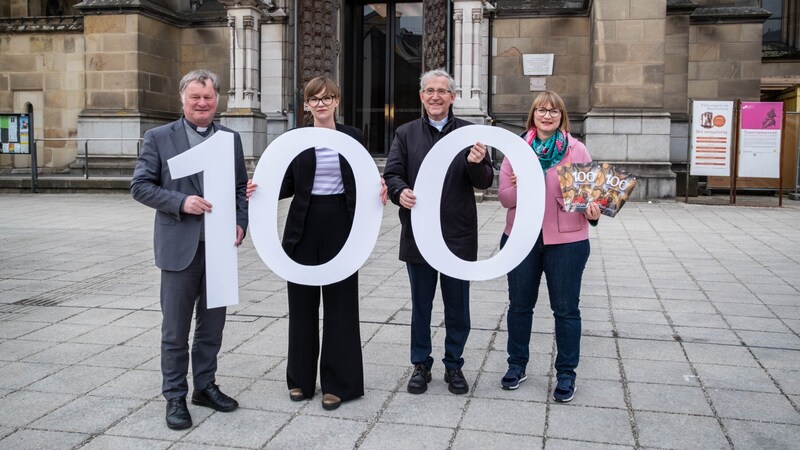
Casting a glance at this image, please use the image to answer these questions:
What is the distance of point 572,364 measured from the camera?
4664 millimetres

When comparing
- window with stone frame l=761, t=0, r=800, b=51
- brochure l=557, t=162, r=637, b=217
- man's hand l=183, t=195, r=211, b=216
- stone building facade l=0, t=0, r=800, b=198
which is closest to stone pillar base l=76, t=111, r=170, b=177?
stone building facade l=0, t=0, r=800, b=198

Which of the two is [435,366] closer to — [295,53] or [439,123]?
[439,123]

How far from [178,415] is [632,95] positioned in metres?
14.6

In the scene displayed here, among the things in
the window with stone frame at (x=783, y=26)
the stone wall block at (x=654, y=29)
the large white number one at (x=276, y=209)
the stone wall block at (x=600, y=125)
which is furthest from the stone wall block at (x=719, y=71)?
the large white number one at (x=276, y=209)

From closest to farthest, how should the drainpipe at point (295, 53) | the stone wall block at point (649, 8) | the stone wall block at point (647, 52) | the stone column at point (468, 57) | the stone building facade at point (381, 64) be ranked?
the stone wall block at point (649, 8)
the stone wall block at point (647, 52)
the stone building facade at point (381, 64)
the stone column at point (468, 57)
the drainpipe at point (295, 53)

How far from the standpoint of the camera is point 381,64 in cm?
2108

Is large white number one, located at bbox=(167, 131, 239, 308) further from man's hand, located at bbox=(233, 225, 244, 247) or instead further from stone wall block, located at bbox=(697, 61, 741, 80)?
stone wall block, located at bbox=(697, 61, 741, 80)

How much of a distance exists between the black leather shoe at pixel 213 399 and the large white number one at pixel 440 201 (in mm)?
A: 1394

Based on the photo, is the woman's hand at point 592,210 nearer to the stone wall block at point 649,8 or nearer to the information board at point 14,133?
the stone wall block at point 649,8

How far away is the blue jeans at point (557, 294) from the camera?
4.67 meters

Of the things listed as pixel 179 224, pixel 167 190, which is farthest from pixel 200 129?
pixel 179 224

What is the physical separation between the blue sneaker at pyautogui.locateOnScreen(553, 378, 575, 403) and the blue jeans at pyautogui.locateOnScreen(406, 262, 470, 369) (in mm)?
604

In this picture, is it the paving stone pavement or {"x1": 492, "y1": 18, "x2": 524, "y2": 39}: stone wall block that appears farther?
{"x1": 492, "y1": 18, "x2": 524, "y2": 39}: stone wall block

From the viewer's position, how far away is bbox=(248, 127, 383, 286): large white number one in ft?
14.7
